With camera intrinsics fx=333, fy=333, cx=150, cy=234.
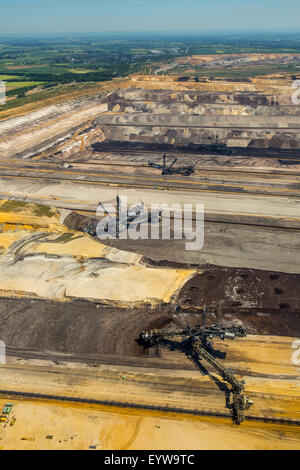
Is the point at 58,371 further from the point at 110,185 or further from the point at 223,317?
the point at 110,185

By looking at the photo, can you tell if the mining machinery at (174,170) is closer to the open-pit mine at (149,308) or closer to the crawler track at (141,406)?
the open-pit mine at (149,308)

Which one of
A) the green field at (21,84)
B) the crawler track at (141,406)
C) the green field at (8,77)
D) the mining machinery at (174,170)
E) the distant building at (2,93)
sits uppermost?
the green field at (8,77)

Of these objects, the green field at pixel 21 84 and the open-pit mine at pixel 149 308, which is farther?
the green field at pixel 21 84

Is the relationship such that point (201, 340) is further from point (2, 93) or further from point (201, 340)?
point (2, 93)

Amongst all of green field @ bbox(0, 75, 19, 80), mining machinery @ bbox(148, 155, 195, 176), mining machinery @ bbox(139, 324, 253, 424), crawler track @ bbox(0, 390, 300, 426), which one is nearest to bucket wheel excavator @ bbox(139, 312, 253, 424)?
mining machinery @ bbox(139, 324, 253, 424)

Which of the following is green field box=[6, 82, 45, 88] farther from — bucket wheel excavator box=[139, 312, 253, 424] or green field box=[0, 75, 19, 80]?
bucket wheel excavator box=[139, 312, 253, 424]

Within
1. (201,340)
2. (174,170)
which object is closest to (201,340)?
(201,340)

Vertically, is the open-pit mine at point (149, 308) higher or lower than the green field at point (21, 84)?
lower

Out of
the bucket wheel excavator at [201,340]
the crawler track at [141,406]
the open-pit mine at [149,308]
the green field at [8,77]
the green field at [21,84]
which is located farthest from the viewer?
the green field at [8,77]

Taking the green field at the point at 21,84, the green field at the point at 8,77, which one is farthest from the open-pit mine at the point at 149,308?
the green field at the point at 8,77
